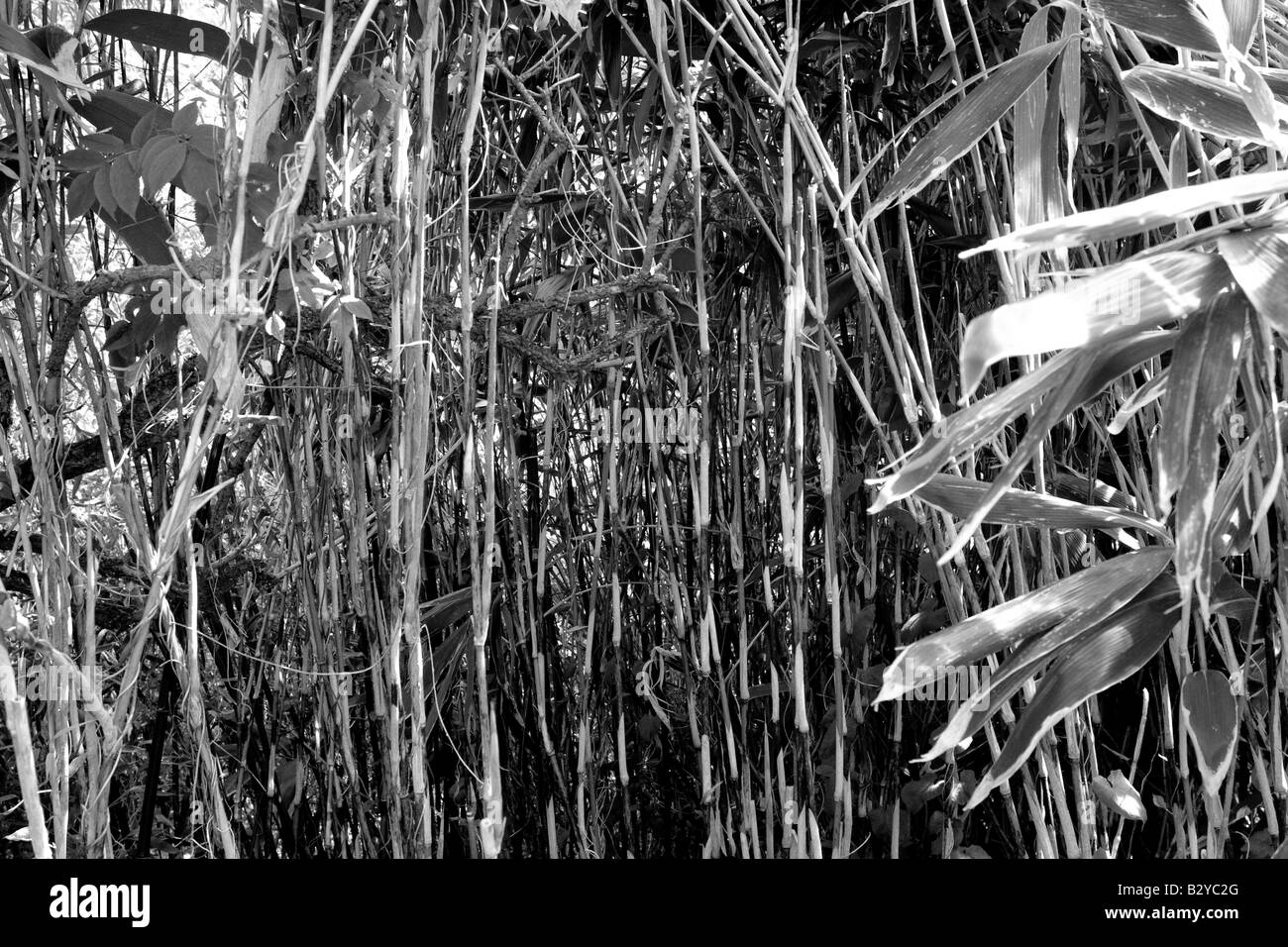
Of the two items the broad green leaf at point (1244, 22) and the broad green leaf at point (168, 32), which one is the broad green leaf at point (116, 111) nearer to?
the broad green leaf at point (168, 32)

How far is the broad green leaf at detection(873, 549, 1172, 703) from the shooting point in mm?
701

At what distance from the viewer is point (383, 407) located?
1355 mm

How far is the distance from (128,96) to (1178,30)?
0.83m

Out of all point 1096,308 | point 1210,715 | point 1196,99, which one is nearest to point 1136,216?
point 1096,308

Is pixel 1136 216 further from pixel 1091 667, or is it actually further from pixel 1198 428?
pixel 1091 667

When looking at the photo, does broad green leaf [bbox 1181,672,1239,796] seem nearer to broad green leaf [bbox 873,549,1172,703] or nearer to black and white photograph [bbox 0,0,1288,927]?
black and white photograph [bbox 0,0,1288,927]

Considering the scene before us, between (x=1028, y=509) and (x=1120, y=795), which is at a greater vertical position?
(x=1028, y=509)

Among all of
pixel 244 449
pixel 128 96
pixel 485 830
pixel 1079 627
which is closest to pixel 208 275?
pixel 128 96

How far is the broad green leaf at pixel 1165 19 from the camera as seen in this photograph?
2.36 feet

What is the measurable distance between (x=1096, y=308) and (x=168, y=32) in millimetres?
823

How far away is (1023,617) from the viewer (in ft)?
2.38

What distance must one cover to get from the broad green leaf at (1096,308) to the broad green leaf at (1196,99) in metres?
0.20

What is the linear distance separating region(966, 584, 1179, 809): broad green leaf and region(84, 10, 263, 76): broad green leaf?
0.79 metres
